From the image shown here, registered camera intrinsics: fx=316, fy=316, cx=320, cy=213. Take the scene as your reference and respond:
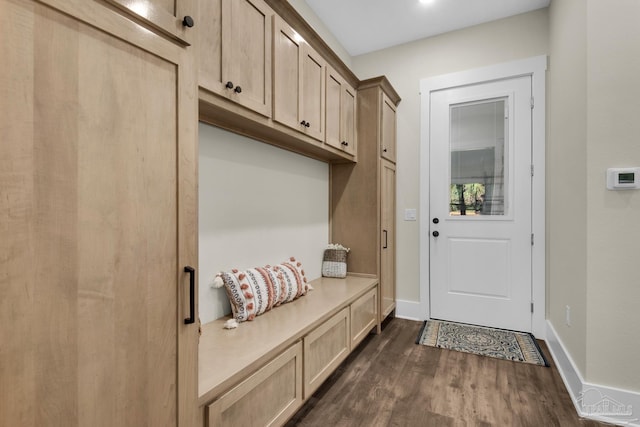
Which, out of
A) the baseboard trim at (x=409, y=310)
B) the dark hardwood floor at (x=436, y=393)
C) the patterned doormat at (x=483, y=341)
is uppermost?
the baseboard trim at (x=409, y=310)

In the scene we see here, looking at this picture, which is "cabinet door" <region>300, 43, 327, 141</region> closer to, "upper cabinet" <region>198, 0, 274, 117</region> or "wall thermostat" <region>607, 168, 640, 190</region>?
"upper cabinet" <region>198, 0, 274, 117</region>

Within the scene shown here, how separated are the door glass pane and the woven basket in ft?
4.08

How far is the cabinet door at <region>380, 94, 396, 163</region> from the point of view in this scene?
3.04 m

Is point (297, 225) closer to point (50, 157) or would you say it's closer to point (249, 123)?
point (249, 123)

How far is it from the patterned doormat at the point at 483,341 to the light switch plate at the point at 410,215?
1075 mm

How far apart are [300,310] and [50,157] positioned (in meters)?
1.53

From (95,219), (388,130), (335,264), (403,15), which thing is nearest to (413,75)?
(403,15)

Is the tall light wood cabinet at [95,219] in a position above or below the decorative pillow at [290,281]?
above

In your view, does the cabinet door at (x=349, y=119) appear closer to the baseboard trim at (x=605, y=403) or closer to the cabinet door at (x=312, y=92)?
the cabinet door at (x=312, y=92)

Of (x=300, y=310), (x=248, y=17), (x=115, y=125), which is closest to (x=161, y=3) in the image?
(x=115, y=125)

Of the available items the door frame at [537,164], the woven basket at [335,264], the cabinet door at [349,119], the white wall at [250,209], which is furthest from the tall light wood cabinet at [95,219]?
the door frame at [537,164]

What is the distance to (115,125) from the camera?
83 cm

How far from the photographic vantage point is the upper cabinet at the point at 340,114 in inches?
96.4

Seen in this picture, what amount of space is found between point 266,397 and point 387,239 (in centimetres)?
208
